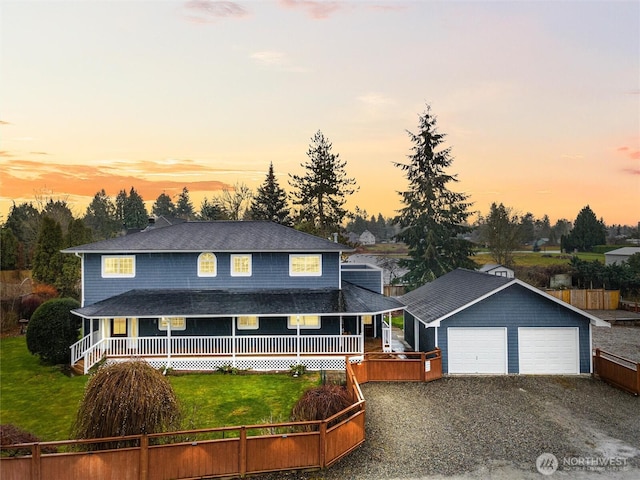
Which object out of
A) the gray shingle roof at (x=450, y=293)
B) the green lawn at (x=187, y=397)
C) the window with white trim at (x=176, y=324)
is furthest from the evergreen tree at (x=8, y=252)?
the gray shingle roof at (x=450, y=293)

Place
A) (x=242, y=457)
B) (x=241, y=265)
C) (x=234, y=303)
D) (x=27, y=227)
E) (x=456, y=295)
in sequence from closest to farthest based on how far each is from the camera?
(x=242, y=457) < (x=234, y=303) < (x=456, y=295) < (x=241, y=265) < (x=27, y=227)

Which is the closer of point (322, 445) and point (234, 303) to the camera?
point (322, 445)

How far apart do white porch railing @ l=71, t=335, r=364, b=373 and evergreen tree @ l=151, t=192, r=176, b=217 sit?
92042 mm

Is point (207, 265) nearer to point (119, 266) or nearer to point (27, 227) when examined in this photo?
point (119, 266)

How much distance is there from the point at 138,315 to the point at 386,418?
38.3 feet

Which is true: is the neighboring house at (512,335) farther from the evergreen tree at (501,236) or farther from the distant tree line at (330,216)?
the evergreen tree at (501,236)

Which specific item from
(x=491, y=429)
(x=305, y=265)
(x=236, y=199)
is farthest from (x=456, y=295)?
(x=236, y=199)

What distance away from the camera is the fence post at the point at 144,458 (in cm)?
823

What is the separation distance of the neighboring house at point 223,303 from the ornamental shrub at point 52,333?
68 centimetres

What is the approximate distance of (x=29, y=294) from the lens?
2931 centimetres

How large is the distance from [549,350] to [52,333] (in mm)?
22034

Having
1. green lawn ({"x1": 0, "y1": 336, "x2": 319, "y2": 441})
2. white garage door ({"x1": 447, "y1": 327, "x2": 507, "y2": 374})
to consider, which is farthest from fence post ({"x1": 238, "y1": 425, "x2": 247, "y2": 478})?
white garage door ({"x1": 447, "y1": 327, "x2": 507, "y2": 374})

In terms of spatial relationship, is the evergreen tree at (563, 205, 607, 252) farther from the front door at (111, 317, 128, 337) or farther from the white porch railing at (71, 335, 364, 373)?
the front door at (111, 317, 128, 337)

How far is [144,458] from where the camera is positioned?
8250 millimetres
